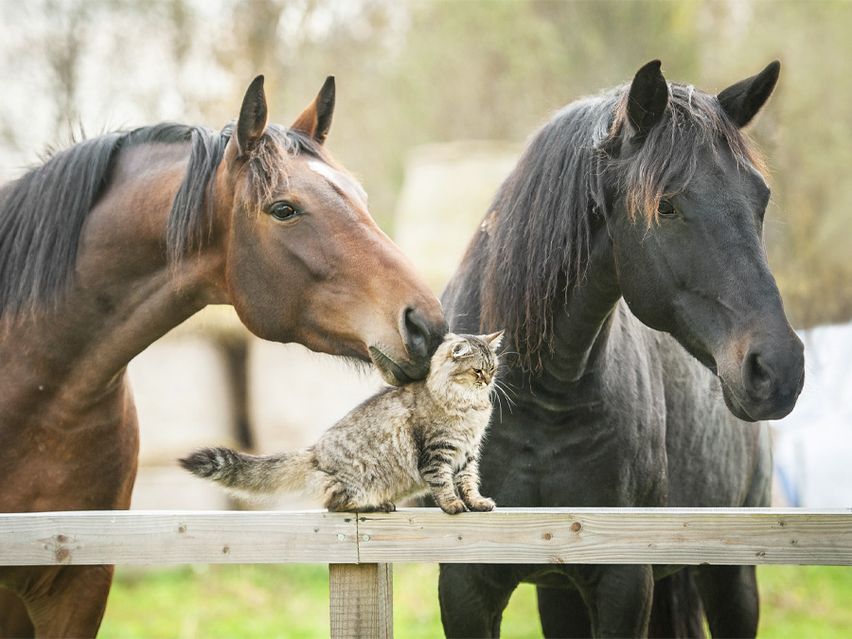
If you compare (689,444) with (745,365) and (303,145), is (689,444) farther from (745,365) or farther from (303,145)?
(303,145)

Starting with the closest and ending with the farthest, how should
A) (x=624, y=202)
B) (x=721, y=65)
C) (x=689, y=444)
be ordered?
(x=624, y=202), (x=689, y=444), (x=721, y=65)

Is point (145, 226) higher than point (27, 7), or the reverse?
point (27, 7)

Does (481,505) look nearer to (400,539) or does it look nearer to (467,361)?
(400,539)

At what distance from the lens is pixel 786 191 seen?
42.8ft

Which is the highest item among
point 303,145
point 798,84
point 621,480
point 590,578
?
point 798,84

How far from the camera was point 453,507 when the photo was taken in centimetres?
251

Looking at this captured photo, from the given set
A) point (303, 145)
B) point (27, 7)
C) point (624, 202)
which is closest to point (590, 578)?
point (624, 202)

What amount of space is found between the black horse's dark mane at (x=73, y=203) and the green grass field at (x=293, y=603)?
5436 mm

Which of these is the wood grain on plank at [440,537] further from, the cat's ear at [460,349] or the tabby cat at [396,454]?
the cat's ear at [460,349]

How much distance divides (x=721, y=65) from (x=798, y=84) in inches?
54.4

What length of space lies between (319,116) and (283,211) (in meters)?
0.55

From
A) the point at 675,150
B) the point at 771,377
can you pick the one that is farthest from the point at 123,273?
the point at 771,377

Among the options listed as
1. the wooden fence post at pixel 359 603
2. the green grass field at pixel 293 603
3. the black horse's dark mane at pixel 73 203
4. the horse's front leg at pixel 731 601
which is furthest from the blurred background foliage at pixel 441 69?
the wooden fence post at pixel 359 603

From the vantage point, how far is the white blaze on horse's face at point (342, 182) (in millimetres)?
2998
